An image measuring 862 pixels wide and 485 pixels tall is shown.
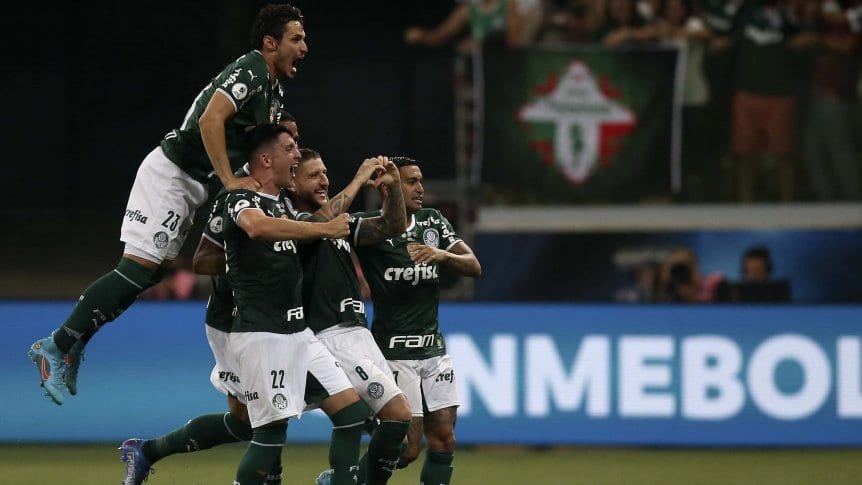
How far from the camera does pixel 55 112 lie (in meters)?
13.6

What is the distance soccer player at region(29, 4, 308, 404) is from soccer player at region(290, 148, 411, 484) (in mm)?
370

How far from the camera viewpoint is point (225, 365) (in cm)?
782

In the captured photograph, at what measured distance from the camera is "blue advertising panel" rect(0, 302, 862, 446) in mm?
11188

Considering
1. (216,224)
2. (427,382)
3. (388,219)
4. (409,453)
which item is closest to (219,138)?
(216,224)

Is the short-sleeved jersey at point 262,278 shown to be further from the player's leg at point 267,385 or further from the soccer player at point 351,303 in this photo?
the soccer player at point 351,303

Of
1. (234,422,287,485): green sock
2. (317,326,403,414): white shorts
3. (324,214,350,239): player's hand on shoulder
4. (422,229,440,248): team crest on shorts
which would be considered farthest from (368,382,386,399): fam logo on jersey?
(422,229,440,248): team crest on shorts

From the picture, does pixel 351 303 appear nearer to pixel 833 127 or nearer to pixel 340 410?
pixel 340 410

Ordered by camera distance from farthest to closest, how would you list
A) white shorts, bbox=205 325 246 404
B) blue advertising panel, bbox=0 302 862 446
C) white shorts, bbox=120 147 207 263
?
blue advertising panel, bbox=0 302 862 446 < white shorts, bbox=205 325 246 404 < white shorts, bbox=120 147 207 263

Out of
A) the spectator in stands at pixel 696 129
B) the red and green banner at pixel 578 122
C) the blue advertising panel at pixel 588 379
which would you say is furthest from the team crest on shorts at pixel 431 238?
the spectator in stands at pixel 696 129

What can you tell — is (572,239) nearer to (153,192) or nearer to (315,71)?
(315,71)

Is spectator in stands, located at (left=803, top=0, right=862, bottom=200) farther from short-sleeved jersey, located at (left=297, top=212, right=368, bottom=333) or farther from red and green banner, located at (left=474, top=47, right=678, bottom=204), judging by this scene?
short-sleeved jersey, located at (left=297, top=212, right=368, bottom=333)

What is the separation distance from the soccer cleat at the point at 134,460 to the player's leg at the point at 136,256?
71 centimetres

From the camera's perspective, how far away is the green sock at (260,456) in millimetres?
7098

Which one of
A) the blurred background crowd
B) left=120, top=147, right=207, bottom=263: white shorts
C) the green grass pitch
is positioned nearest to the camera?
left=120, top=147, right=207, bottom=263: white shorts
